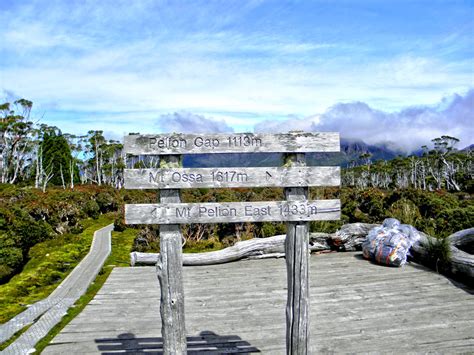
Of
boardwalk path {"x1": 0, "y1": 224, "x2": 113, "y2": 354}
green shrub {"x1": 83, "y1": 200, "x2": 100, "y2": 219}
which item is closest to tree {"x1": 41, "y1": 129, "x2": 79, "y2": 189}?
green shrub {"x1": 83, "y1": 200, "x2": 100, "y2": 219}

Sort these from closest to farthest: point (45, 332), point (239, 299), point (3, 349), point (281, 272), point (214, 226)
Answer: point (3, 349), point (45, 332), point (239, 299), point (281, 272), point (214, 226)

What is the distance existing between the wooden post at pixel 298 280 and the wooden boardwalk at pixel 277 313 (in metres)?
0.82

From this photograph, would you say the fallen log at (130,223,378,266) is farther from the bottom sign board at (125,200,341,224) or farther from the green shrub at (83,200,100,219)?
the green shrub at (83,200,100,219)

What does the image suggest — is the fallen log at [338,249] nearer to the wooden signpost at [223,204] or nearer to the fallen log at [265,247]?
the fallen log at [265,247]

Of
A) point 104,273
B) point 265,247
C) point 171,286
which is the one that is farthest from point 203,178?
point 265,247

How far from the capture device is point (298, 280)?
4.20 m

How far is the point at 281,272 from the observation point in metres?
8.60

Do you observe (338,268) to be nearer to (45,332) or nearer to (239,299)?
(239,299)

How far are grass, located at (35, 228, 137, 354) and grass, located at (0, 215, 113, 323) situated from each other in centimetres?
76

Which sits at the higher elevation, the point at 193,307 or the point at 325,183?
the point at 325,183

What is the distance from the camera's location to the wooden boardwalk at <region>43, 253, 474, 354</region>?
5.11 meters

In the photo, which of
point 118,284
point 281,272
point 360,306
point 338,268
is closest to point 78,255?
point 118,284

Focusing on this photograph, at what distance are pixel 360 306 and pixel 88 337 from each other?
393cm

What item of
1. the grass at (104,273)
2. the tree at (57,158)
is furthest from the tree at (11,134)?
the grass at (104,273)
